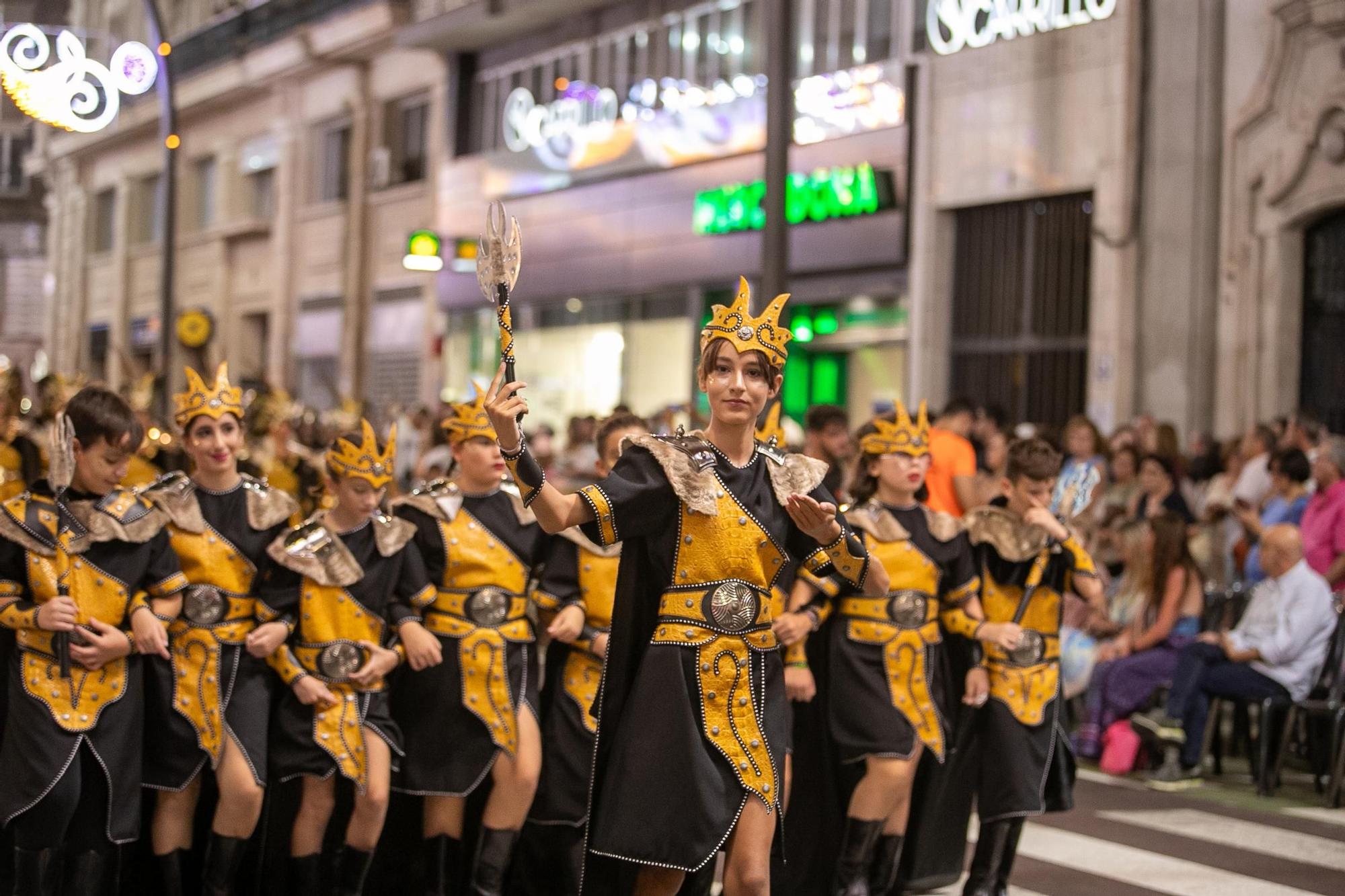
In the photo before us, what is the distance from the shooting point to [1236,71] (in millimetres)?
17219

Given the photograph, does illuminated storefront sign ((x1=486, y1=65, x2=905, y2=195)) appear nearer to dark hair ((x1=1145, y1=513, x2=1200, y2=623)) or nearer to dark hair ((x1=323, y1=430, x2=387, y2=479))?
dark hair ((x1=1145, y1=513, x2=1200, y2=623))

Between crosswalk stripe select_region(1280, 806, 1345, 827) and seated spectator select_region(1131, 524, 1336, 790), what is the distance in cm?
75

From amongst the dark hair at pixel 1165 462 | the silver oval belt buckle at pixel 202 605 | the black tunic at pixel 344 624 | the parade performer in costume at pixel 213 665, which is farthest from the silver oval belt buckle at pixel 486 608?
the dark hair at pixel 1165 462

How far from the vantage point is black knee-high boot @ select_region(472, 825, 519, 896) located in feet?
23.8

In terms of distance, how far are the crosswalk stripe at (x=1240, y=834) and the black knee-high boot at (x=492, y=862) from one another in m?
3.93

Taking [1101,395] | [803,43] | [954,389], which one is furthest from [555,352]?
[1101,395]

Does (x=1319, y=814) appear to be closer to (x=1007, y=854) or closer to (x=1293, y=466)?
(x=1293, y=466)

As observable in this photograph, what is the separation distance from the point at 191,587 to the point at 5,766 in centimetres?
91

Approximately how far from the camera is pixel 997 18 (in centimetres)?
1994

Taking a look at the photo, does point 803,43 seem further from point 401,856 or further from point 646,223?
point 401,856

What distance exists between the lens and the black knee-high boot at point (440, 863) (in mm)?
7418

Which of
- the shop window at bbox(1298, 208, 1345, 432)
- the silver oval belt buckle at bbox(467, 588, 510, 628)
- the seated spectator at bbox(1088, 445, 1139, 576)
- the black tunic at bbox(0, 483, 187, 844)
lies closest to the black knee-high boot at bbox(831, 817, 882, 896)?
the silver oval belt buckle at bbox(467, 588, 510, 628)

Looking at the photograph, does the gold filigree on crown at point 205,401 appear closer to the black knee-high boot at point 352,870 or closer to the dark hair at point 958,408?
the black knee-high boot at point 352,870

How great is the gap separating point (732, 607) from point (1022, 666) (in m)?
2.31
